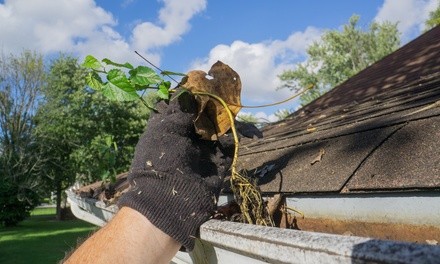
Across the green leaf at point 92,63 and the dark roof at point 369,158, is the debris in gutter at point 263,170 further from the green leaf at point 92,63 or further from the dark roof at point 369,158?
the green leaf at point 92,63

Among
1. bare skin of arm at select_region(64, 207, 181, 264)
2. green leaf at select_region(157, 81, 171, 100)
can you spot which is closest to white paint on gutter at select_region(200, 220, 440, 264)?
bare skin of arm at select_region(64, 207, 181, 264)

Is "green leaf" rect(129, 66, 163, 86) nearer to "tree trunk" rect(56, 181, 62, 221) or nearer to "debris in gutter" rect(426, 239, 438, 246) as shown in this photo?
"debris in gutter" rect(426, 239, 438, 246)

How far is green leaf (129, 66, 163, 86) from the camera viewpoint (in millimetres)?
1761

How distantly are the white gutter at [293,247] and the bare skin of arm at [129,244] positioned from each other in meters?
0.16

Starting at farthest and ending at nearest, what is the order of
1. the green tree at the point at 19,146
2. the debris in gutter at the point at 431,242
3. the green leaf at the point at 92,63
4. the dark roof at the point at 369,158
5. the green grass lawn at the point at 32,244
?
the green tree at the point at 19,146 < the green grass lawn at the point at 32,244 < the green leaf at the point at 92,63 < the dark roof at the point at 369,158 < the debris in gutter at the point at 431,242

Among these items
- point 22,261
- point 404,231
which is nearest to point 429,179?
point 404,231

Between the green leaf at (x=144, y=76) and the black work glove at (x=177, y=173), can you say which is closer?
the black work glove at (x=177, y=173)

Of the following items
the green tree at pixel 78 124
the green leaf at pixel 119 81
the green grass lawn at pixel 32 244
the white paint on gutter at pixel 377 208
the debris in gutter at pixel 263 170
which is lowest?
the green grass lawn at pixel 32 244

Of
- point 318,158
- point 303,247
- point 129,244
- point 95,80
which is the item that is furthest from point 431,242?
point 95,80

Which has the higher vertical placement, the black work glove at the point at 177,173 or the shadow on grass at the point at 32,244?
the black work glove at the point at 177,173

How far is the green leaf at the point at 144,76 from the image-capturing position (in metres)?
1.76

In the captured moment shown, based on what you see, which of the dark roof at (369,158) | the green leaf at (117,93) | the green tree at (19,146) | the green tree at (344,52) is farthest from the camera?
the green tree at (344,52)

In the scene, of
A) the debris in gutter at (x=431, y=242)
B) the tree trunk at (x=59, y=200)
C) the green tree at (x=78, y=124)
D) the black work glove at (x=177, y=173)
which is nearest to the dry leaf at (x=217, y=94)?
the black work glove at (x=177, y=173)

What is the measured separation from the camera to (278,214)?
172 centimetres
